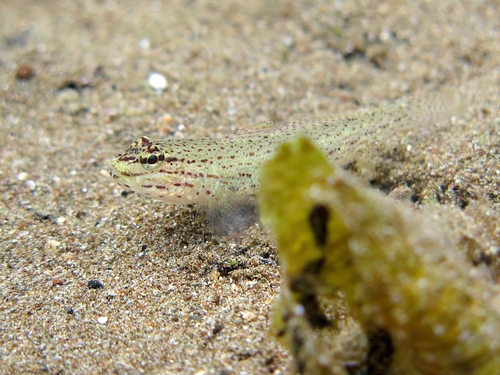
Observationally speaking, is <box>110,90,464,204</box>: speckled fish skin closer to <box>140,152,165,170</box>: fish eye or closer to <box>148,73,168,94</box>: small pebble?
<box>140,152,165,170</box>: fish eye

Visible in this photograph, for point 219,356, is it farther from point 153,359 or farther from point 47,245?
point 47,245

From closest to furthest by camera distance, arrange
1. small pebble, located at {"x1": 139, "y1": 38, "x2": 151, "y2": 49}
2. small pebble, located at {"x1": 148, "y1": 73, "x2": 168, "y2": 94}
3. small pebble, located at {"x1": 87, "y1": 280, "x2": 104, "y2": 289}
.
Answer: small pebble, located at {"x1": 87, "y1": 280, "x2": 104, "y2": 289}
small pebble, located at {"x1": 148, "y1": 73, "x2": 168, "y2": 94}
small pebble, located at {"x1": 139, "y1": 38, "x2": 151, "y2": 49}

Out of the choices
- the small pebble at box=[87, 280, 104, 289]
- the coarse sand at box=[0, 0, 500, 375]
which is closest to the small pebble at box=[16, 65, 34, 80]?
the coarse sand at box=[0, 0, 500, 375]

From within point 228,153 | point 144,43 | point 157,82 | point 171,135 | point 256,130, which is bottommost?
point 171,135

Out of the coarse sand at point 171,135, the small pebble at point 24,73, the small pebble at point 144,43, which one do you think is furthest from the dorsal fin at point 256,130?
the small pebble at point 24,73

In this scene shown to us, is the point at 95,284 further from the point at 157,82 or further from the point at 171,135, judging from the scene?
the point at 157,82

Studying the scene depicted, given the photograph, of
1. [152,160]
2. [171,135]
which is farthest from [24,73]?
[152,160]

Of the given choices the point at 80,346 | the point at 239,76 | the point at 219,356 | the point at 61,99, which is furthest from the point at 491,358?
the point at 61,99
